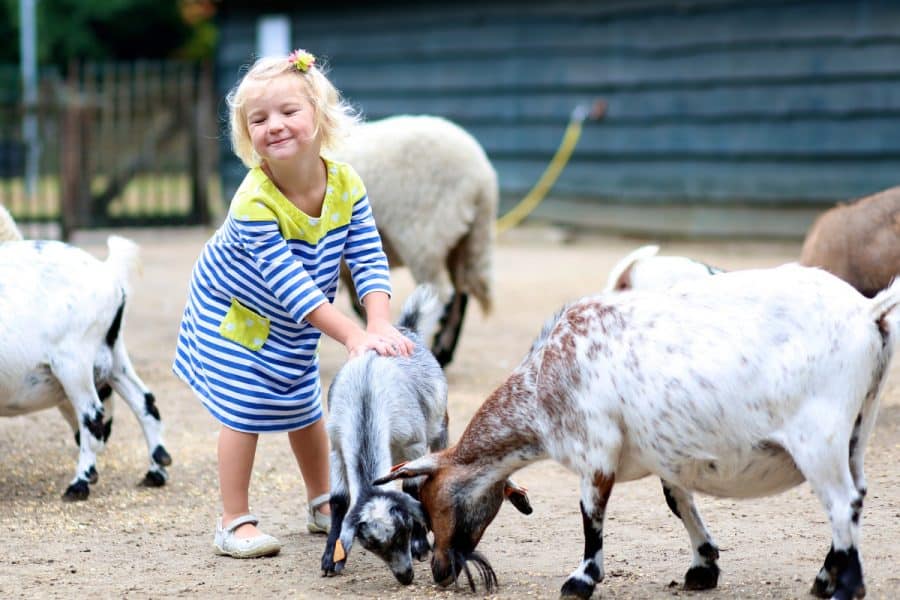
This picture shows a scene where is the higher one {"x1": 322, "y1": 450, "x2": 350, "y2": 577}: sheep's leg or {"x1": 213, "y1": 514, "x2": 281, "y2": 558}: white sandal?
{"x1": 322, "y1": 450, "x2": 350, "y2": 577}: sheep's leg

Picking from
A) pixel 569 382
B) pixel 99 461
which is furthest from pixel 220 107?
pixel 569 382

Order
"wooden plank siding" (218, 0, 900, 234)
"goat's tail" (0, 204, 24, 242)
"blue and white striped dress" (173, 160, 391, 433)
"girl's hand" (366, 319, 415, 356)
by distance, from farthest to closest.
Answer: "wooden plank siding" (218, 0, 900, 234) < "goat's tail" (0, 204, 24, 242) < "blue and white striped dress" (173, 160, 391, 433) < "girl's hand" (366, 319, 415, 356)

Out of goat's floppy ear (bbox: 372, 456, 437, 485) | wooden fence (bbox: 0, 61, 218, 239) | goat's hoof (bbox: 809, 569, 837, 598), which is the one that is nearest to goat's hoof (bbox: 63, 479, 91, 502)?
goat's floppy ear (bbox: 372, 456, 437, 485)

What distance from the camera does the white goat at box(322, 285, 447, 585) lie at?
3.68 meters

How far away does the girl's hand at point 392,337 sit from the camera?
400 cm

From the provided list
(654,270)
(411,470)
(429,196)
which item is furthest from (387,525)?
(429,196)

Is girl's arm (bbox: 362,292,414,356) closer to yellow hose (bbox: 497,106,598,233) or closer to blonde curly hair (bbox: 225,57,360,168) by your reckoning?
blonde curly hair (bbox: 225,57,360,168)

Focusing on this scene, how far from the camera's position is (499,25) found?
50.7ft

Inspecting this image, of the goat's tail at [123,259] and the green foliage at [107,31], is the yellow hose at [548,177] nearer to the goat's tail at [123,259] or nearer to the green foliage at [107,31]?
the goat's tail at [123,259]

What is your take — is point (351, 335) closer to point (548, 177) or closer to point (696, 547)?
point (696, 547)

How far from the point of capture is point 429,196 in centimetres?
758

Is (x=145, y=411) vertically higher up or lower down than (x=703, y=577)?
lower down

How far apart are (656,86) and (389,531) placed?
36.2 ft

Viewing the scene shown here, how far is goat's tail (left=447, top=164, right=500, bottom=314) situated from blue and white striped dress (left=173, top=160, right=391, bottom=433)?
11.3 feet
